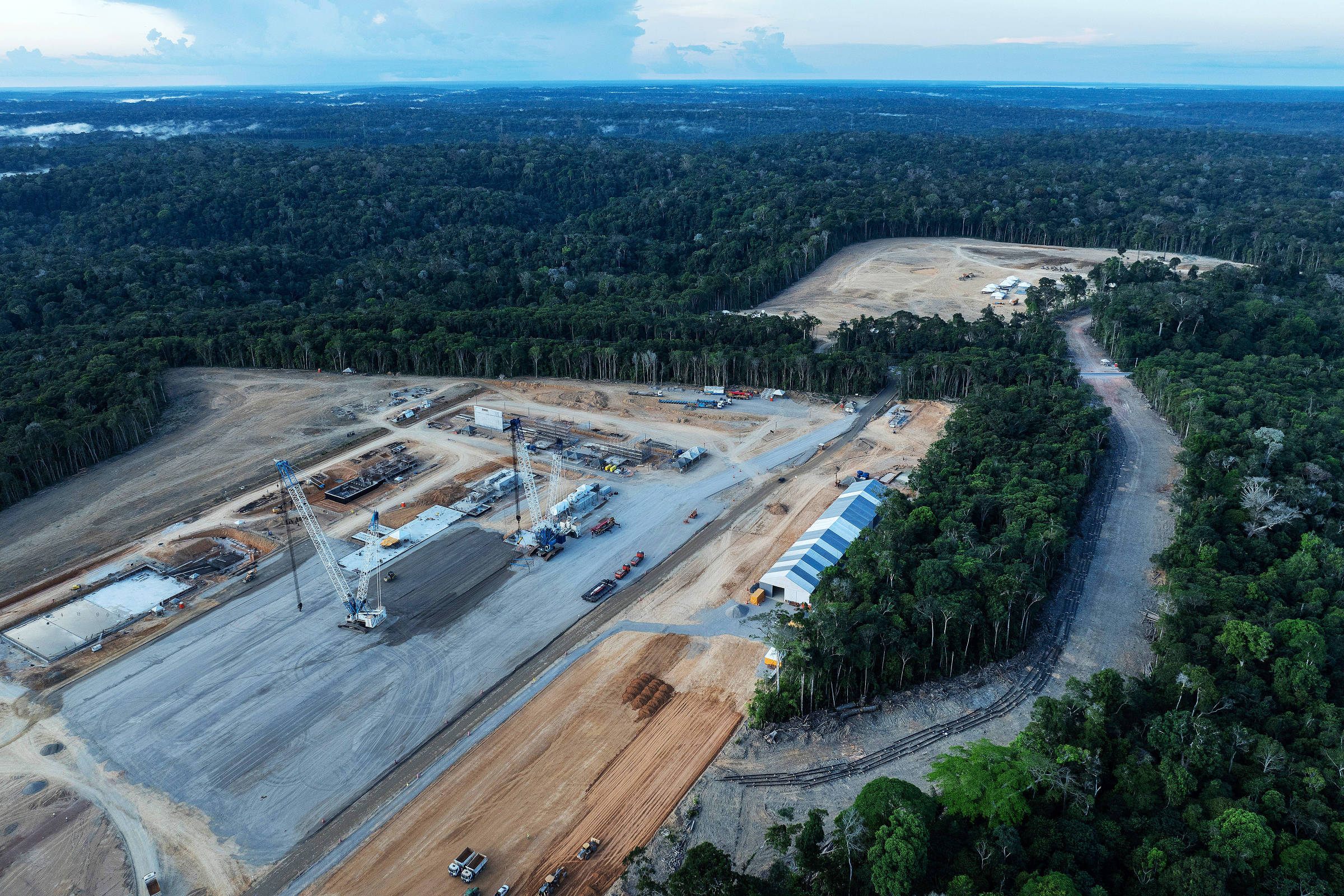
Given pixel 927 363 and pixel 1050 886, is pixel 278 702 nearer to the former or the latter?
pixel 1050 886

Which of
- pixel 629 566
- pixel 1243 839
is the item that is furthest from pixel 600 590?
pixel 1243 839

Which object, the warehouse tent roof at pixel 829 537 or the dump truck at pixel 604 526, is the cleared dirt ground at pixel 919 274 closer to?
the warehouse tent roof at pixel 829 537

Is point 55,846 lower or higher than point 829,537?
lower

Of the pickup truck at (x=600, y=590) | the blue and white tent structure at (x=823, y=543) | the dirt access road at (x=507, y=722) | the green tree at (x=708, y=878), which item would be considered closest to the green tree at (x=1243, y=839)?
the green tree at (x=708, y=878)

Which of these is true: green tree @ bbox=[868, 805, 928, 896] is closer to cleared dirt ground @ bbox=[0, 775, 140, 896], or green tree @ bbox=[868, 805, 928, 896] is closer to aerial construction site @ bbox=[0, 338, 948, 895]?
aerial construction site @ bbox=[0, 338, 948, 895]

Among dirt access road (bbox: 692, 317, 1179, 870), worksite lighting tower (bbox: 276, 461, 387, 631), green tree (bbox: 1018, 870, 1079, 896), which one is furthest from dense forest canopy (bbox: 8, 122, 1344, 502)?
green tree (bbox: 1018, 870, 1079, 896)
